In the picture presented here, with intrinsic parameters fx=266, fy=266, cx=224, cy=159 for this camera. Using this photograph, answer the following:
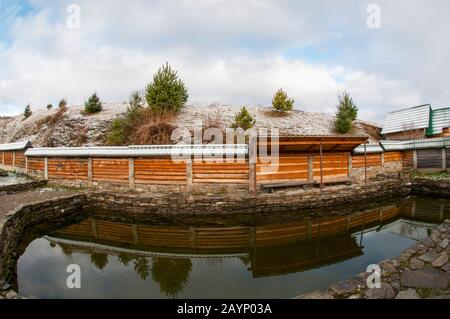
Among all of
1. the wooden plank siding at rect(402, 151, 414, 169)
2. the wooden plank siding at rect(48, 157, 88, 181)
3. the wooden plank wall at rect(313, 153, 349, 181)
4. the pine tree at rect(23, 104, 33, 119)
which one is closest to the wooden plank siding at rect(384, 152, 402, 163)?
the wooden plank siding at rect(402, 151, 414, 169)

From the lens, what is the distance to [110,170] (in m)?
12.6

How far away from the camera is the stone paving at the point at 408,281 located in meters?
3.85

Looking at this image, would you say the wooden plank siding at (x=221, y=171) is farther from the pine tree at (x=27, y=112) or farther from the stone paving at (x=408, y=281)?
the pine tree at (x=27, y=112)

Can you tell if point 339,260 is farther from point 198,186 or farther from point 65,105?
point 65,105

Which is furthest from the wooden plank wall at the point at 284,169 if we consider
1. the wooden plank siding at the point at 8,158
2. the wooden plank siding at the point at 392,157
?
the wooden plank siding at the point at 8,158

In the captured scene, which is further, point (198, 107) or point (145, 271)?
point (198, 107)

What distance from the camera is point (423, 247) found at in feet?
17.6

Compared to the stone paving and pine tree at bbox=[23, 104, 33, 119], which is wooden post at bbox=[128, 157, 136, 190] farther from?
pine tree at bbox=[23, 104, 33, 119]


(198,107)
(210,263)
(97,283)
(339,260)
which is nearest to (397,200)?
(339,260)

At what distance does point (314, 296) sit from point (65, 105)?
2941 cm

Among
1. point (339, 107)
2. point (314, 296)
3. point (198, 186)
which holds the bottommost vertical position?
point (314, 296)

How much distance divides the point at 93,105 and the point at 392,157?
79.3 feet

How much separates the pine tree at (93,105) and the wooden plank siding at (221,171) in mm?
16883

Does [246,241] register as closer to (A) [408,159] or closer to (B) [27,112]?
(A) [408,159]
